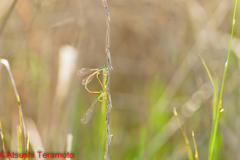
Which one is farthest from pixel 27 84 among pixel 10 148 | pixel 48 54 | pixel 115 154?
pixel 115 154

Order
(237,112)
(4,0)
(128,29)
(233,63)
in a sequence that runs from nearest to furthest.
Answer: (4,0), (237,112), (233,63), (128,29)

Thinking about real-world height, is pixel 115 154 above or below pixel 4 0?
below

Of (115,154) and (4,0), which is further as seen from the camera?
(115,154)

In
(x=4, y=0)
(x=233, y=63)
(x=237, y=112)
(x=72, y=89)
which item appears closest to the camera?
(x=4, y=0)

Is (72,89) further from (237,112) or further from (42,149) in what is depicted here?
(237,112)

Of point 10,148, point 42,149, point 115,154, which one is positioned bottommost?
point 115,154

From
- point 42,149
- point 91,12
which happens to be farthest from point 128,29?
point 42,149
